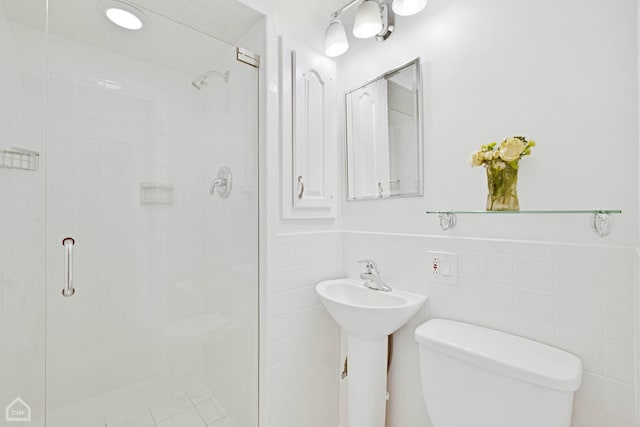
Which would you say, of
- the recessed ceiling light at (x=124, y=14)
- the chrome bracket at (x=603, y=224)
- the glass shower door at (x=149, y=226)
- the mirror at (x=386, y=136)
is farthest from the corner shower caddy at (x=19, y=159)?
the chrome bracket at (x=603, y=224)

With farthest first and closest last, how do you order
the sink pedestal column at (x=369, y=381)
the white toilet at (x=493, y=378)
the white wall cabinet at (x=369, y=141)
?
the white wall cabinet at (x=369, y=141)
the sink pedestal column at (x=369, y=381)
the white toilet at (x=493, y=378)

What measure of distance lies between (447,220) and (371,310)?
19.7 inches

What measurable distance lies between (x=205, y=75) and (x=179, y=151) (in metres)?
0.49

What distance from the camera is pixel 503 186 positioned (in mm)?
974

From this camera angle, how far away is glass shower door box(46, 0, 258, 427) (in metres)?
1.40

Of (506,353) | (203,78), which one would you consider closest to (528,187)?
(506,353)

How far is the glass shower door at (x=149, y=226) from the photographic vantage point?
4.59 ft

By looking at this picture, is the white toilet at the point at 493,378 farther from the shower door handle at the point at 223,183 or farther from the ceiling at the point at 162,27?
the ceiling at the point at 162,27

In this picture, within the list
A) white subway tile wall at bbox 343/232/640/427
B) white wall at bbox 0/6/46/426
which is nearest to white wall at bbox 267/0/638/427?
white subway tile wall at bbox 343/232/640/427

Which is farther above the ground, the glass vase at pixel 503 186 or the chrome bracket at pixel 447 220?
the glass vase at pixel 503 186

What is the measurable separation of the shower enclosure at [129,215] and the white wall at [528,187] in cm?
36

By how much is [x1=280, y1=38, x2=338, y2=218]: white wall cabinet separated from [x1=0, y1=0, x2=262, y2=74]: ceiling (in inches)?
11.6

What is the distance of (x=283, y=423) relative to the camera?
1333 mm

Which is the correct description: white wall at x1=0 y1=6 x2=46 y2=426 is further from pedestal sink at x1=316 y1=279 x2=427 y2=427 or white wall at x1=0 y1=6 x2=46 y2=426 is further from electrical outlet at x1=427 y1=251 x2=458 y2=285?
electrical outlet at x1=427 y1=251 x2=458 y2=285
